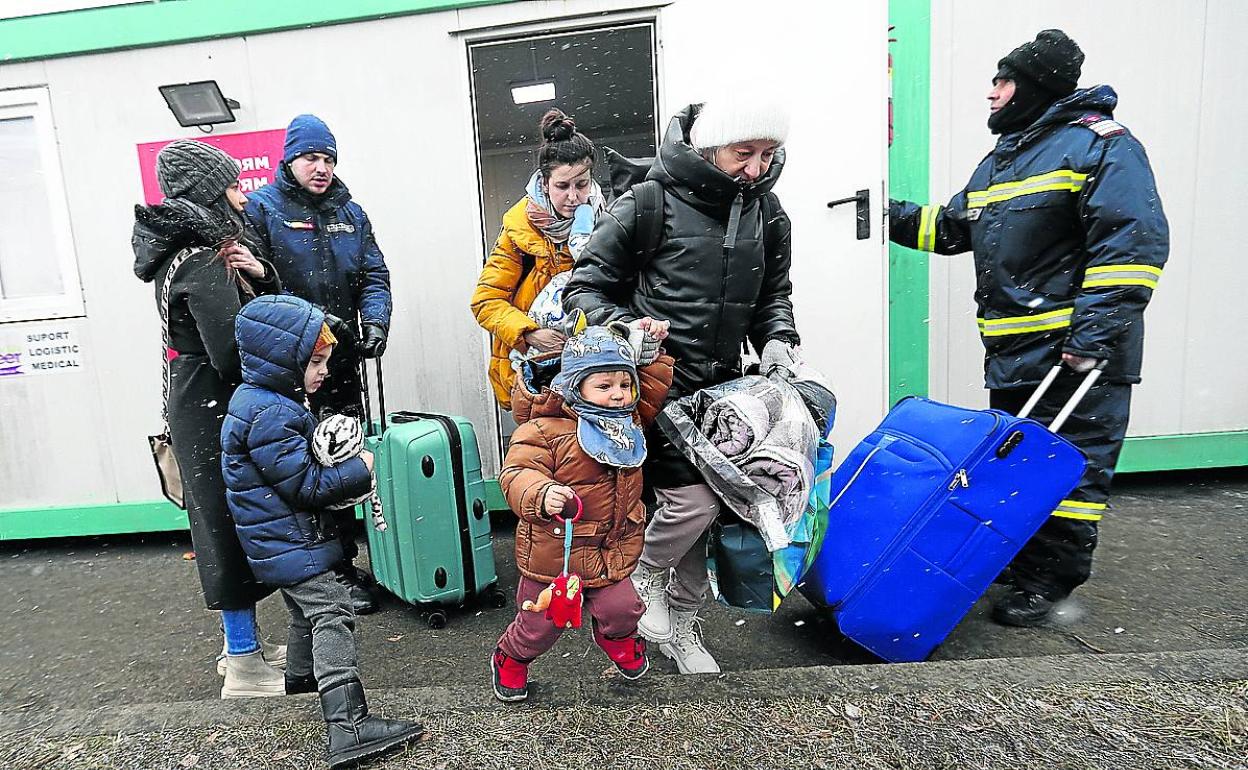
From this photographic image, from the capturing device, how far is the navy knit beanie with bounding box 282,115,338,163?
2445 mm

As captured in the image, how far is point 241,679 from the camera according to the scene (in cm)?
211

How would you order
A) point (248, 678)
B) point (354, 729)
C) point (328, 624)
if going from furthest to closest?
point (248, 678) → point (328, 624) → point (354, 729)

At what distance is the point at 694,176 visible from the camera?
1.85 meters

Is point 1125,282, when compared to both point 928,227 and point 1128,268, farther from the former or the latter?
point 928,227

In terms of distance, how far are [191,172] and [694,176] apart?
1.47m

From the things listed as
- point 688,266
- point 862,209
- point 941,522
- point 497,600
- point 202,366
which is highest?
point 862,209

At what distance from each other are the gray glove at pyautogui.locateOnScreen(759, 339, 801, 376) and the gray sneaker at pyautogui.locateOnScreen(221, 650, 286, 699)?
1866mm

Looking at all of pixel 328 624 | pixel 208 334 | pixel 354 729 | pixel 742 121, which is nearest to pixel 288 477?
pixel 328 624

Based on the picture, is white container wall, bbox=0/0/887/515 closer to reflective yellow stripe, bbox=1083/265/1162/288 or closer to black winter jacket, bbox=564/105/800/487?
reflective yellow stripe, bbox=1083/265/1162/288

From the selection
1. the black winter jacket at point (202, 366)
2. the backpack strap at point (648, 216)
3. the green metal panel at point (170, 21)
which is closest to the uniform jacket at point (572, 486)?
the backpack strap at point (648, 216)

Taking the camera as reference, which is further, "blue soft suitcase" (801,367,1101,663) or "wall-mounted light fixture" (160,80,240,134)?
"wall-mounted light fixture" (160,80,240,134)

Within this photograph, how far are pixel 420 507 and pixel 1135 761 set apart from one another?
2.29 m

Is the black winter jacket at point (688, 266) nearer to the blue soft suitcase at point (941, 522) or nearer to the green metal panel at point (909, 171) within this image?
the blue soft suitcase at point (941, 522)

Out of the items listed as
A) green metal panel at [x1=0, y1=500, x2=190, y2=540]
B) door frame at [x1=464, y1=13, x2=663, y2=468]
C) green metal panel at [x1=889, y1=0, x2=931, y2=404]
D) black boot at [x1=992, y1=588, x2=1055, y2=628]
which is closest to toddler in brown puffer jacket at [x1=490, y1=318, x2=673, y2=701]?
black boot at [x1=992, y1=588, x2=1055, y2=628]
